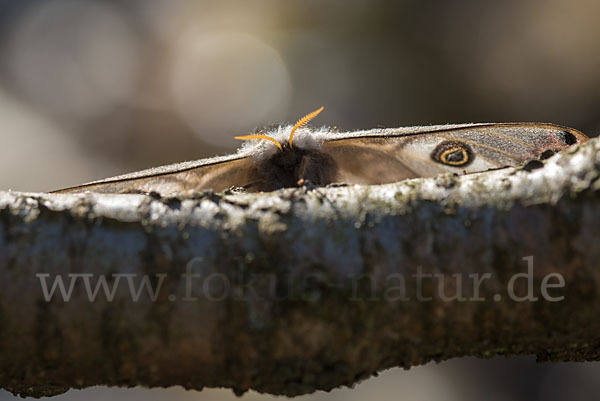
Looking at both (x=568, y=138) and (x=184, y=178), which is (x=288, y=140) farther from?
(x=568, y=138)

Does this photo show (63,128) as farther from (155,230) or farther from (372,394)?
(155,230)

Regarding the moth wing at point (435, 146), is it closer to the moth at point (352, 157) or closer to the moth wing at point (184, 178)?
the moth at point (352, 157)

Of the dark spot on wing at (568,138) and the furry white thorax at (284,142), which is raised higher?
the furry white thorax at (284,142)

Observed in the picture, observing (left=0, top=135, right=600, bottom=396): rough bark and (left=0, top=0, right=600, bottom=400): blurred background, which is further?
(left=0, top=0, right=600, bottom=400): blurred background

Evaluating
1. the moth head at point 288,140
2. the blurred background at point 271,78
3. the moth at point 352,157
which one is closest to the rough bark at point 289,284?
the moth at point 352,157

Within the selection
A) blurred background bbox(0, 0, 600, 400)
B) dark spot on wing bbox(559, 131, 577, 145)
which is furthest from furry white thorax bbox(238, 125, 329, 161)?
blurred background bbox(0, 0, 600, 400)

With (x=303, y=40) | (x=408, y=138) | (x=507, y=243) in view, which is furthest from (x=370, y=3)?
(x=507, y=243)

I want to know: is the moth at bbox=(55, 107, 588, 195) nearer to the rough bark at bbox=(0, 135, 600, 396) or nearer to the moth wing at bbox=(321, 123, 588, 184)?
the moth wing at bbox=(321, 123, 588, 184)
